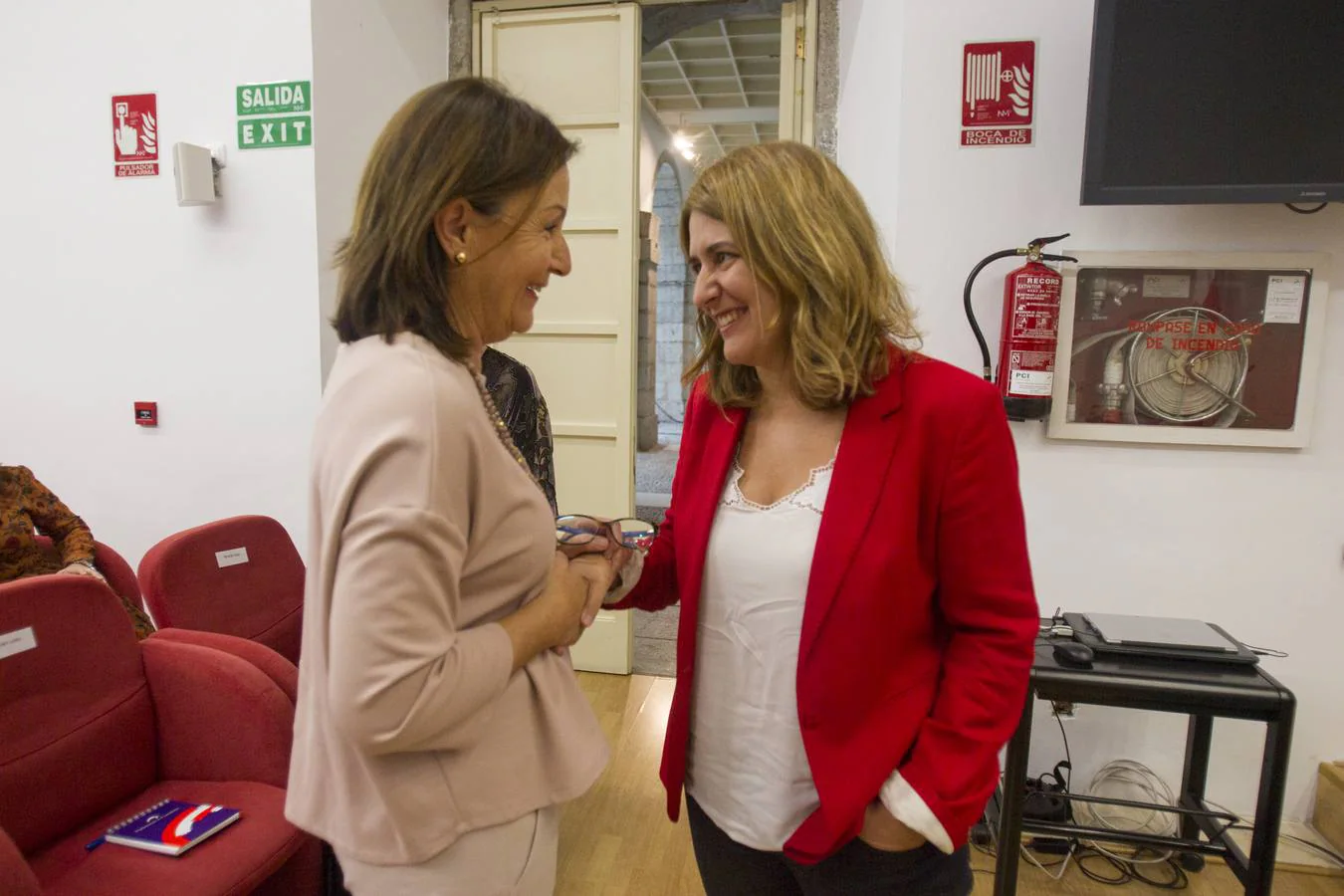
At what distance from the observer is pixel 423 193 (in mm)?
740

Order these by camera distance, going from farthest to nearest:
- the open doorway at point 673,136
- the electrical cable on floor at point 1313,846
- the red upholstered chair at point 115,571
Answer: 1. the open doorway at point 673,136
2. the red upholstered chair at point 115,571
3. the electrical cable on floor at point 1313,846

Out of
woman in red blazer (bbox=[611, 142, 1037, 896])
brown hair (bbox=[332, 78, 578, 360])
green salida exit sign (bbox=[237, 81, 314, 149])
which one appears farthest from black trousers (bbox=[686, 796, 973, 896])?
green salida exit sign (bbox=[237, 81, 314, 149])

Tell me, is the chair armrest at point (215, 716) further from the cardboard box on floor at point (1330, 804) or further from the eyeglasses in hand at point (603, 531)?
the cardboard box on floor at point (1330, 804)

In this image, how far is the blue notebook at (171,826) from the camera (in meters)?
1.46

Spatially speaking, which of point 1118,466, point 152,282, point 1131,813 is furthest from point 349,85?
point 1131,813

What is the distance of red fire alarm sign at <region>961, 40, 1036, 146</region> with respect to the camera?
7.32 ft

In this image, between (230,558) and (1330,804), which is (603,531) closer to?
(230,558)

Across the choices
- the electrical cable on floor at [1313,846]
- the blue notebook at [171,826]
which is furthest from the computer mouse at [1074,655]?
the blue notebook at [171,826]

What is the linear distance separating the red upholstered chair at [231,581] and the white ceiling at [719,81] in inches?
170

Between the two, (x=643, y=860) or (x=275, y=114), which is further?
(x=275, y=114)

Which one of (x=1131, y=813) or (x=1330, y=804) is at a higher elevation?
(x=1330, y=804)

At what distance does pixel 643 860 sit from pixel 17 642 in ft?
5.27

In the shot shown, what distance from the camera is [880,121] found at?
2494 millimetres

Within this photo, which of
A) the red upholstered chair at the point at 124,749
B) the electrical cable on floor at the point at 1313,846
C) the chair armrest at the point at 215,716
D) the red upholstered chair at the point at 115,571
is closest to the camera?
the red upholstered chair at the point at 124,749
